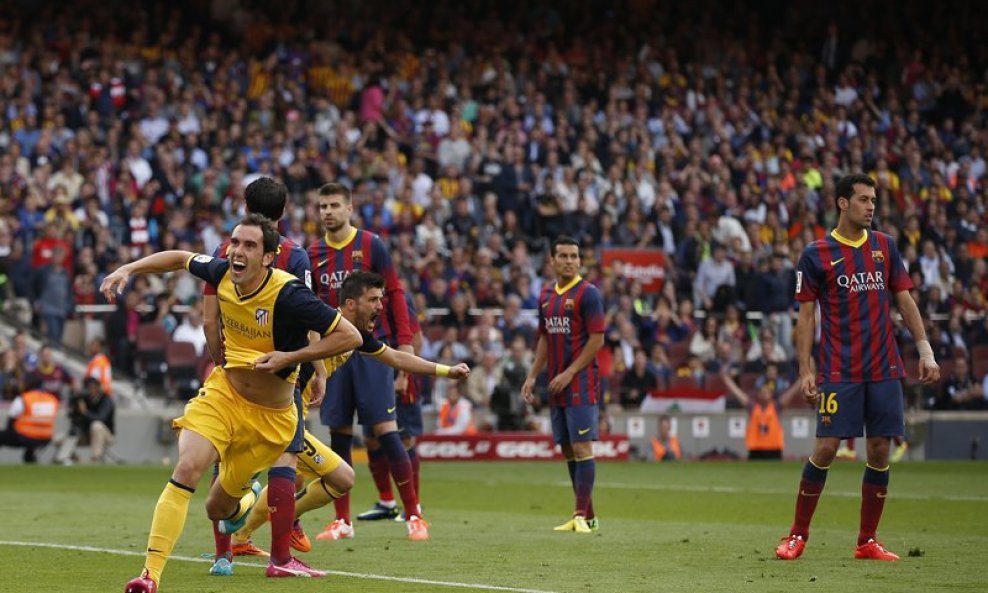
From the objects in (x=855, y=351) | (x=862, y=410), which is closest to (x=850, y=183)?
(x=855, y=351)

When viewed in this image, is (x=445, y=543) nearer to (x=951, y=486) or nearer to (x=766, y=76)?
(x=951, y=486)

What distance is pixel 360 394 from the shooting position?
13.5m

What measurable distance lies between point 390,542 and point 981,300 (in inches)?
824

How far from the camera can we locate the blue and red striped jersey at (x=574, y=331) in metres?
14.7

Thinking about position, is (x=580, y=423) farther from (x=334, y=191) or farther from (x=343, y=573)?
(x=343, y=573)

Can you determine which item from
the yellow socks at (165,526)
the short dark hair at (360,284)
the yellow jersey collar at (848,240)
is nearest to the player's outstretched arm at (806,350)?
the yellow jersey collar at (848,240)

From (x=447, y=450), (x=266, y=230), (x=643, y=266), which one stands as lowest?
(x=447, y=450)

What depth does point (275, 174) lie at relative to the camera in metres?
30.0

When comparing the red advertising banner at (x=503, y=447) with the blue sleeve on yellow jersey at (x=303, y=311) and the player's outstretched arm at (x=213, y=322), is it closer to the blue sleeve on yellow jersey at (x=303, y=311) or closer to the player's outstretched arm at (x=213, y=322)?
the player's outstretched arm at (x=213, y=322)

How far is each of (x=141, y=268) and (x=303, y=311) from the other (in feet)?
2.98

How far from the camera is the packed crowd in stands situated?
92.6ft

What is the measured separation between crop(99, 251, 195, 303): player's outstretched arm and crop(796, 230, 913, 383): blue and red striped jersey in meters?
4.22

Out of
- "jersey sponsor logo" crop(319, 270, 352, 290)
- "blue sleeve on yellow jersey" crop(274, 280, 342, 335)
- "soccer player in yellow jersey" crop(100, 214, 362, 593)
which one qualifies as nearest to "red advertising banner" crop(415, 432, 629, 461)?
"jersey sponsor logo" crop(319, 270, 352, 290)

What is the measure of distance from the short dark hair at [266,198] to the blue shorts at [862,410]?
3770 millimetres
